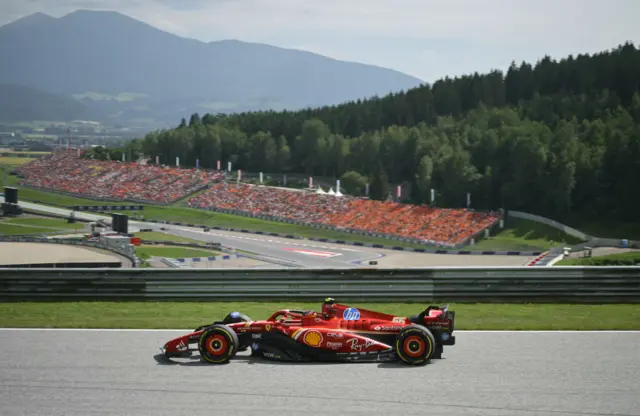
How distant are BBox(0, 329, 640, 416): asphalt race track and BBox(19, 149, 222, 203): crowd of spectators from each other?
57.5 feet

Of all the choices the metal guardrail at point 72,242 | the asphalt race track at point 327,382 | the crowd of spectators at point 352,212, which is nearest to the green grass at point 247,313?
the asphalt race track at point 327,382

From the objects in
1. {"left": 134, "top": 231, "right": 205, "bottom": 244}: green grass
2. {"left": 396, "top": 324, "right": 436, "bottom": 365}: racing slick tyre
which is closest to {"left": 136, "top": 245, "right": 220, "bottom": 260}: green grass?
{"left": 134, "top": 231, "right": 205, "bottom": 244}: green grass

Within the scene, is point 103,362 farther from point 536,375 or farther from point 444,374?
point 536,375

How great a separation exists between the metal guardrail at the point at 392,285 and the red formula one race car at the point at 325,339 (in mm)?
3930

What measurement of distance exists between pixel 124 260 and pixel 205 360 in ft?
42.1

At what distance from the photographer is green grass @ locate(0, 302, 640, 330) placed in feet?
41.2

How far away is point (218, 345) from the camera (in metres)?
9.98

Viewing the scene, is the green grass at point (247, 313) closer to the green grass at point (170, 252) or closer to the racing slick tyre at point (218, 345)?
the racing slick tyre at point (218, 345)

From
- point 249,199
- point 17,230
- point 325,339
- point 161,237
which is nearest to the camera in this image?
point 325,339

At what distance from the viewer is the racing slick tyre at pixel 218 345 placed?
392 inches

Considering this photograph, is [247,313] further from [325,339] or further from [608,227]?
[608,227]

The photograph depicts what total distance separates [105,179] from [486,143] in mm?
41758

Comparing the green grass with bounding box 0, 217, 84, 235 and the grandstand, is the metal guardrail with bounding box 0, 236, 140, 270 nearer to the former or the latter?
the green grass with bounding box 0, 217, 84, 235

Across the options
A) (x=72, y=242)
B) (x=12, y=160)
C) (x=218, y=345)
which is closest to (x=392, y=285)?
(x=218, y=345)
